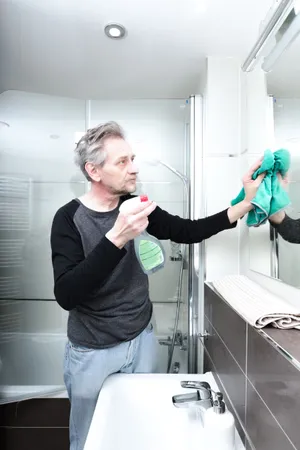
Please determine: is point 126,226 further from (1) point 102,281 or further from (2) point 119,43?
(2) point 119,43

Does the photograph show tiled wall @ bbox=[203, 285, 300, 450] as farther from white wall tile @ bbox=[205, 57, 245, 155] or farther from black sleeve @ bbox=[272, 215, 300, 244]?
white wall tile @ bbox=[205, 57, 245, 155]

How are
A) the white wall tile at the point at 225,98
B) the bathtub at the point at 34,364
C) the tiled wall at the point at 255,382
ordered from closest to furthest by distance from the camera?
the tiled wall at the point at 255,382 → the white wall tile at the point at 225,98 → the bathtub at the point at 34,364

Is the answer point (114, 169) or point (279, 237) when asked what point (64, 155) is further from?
point (279, 237)

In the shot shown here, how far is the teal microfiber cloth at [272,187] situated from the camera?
2.97 ft

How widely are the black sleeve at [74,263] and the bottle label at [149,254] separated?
15 cm

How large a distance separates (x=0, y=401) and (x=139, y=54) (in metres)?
1.80

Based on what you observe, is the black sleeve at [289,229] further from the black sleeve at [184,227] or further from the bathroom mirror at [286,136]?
the black sleeve at [184,227]

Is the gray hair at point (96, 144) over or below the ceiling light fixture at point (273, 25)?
below

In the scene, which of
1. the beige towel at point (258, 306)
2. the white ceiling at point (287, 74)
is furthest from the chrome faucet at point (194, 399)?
the white ceiling at point (287, 74)

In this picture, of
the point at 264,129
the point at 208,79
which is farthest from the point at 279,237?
the point at 208,79

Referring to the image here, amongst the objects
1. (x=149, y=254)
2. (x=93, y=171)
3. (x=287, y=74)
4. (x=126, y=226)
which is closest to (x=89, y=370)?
(x=149, y=254)

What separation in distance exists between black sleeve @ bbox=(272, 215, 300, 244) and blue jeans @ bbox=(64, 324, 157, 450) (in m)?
0.64

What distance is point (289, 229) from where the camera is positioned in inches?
34.9

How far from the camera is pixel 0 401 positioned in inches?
61.8
